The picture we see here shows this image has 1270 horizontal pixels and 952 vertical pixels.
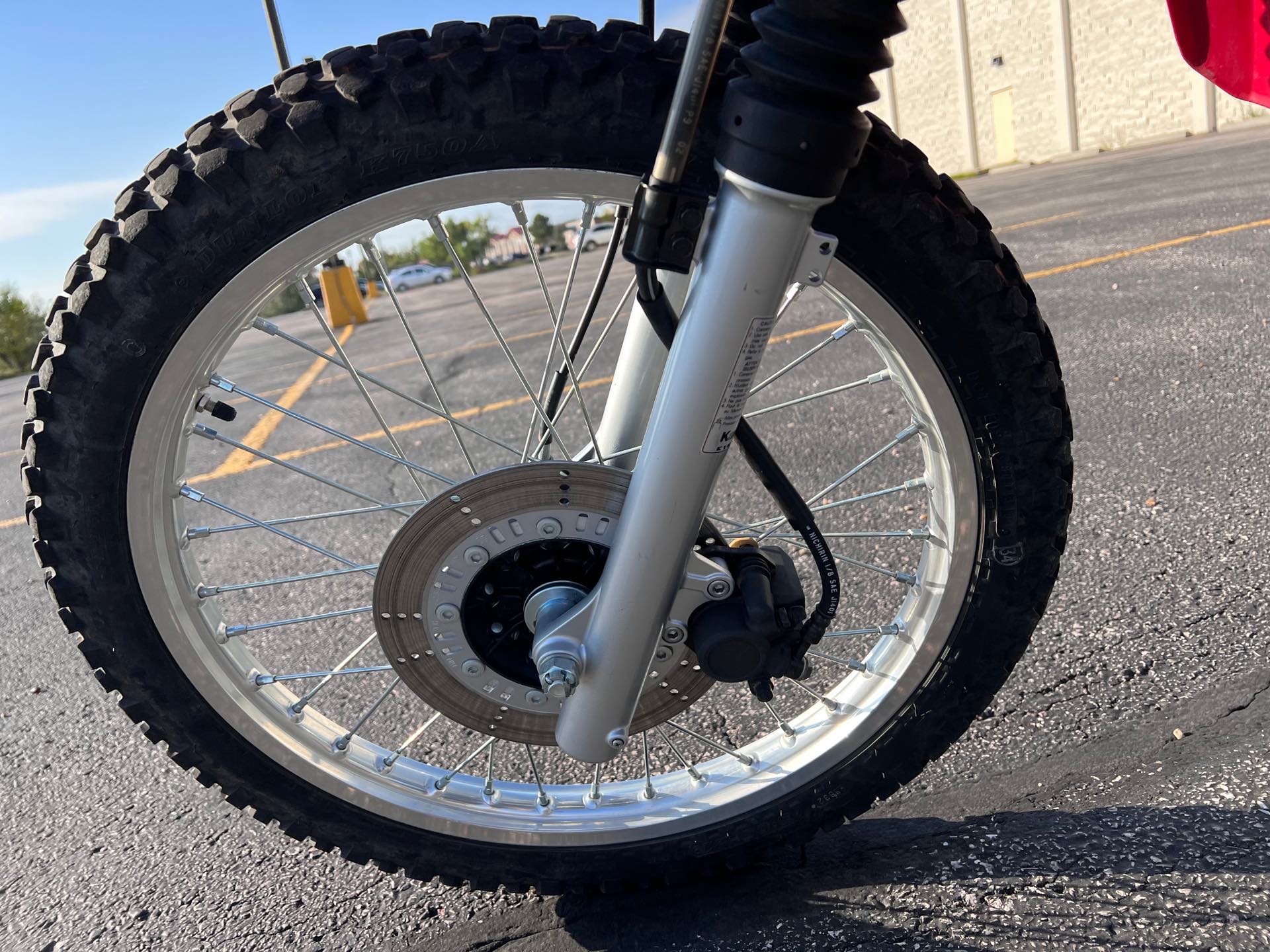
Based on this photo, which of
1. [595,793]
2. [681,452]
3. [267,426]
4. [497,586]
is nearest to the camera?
[681,452]

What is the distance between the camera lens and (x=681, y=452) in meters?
1.07

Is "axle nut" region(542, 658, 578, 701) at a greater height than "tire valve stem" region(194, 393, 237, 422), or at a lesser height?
lesser

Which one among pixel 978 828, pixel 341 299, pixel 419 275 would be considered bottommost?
pixel 419 275

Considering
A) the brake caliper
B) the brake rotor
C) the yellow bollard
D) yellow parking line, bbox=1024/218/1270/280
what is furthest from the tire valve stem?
the yellow bollard

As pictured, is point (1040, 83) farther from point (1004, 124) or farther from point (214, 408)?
point (214, 408)

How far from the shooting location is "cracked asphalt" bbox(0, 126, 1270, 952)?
1348 mm

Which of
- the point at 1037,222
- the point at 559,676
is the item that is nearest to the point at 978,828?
the point at 559,676

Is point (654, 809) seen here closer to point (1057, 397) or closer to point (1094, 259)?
point (1057, 397)

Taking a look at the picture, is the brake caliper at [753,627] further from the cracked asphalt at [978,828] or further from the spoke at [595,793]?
the cracked asphalt at [978,828]

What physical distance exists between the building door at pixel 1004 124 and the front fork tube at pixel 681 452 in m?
30.0

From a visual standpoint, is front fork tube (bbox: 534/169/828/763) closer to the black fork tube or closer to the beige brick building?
the black fork tube

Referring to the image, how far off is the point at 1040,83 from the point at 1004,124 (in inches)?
84.2

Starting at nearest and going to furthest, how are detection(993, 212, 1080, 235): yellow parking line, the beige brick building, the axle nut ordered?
the axle nut
detection(993, 212, 1080, 235): yellow parking line
the beige brick building

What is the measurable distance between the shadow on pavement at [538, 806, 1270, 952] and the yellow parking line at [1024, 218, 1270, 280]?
4802mm
